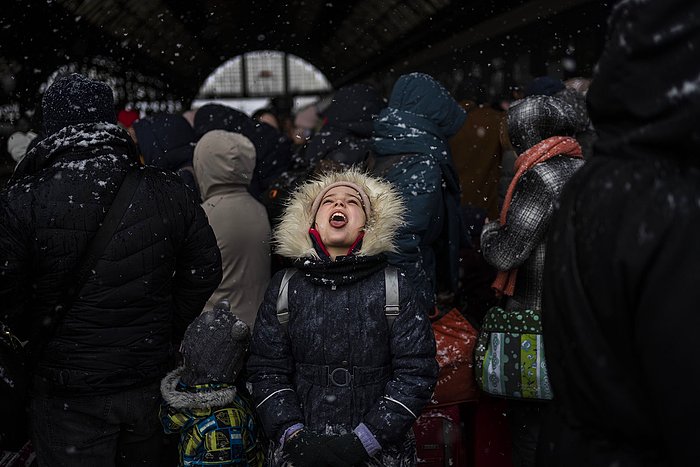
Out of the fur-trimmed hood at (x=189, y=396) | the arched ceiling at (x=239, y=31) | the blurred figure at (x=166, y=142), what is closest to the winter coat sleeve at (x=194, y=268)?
the fur-trimmed hood at (x=189, y=396)

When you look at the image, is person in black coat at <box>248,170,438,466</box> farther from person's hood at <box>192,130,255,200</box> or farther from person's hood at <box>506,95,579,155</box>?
person's hood at <box>192,130,255,200</box>

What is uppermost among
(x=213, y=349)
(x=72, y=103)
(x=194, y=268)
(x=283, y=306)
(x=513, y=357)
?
(x=72, y=103)

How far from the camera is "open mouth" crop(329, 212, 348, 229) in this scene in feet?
8.11

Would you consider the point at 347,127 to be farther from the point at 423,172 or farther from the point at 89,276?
the point at 89,276

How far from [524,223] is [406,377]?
90 cm

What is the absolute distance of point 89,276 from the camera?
2361mm

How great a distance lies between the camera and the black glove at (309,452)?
2.18 meters

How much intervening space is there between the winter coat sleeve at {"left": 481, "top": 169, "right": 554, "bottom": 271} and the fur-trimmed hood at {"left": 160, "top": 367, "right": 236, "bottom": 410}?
1164 mm

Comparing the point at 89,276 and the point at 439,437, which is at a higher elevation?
the point at 89,276

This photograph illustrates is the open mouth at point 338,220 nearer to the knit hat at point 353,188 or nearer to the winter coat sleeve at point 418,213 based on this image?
the knit hat at point 353,188

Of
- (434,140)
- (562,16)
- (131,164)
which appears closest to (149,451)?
(131,164)

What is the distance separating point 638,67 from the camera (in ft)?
3.50

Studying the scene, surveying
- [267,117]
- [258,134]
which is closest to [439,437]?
[258,134]

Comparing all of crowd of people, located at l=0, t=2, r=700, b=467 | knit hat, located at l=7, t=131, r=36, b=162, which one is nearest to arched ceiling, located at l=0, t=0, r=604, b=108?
knit hat, located at l=7, t=131, r=36, b=162
